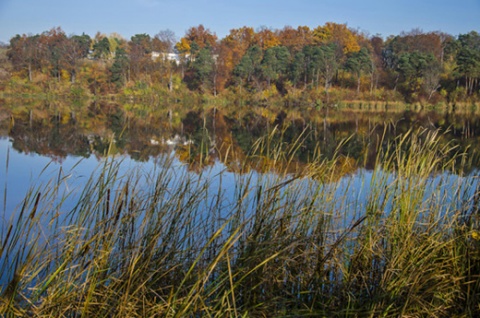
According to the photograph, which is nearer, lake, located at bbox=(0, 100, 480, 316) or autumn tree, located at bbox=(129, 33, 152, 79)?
lake, located at bbox=(0, 100, 480, 316)

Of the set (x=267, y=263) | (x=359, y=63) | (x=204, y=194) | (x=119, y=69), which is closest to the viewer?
(x=267, y=263)

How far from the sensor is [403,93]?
35.1 metres

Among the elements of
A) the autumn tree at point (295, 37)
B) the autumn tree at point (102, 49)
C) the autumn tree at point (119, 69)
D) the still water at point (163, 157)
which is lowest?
the still water at point (163, 157)

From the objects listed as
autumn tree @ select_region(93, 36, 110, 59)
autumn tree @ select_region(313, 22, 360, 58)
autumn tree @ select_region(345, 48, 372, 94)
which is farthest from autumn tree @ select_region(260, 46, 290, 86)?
autumn tree @ select_region(93, 36, 110, 59)

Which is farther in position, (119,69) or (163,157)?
(119,69)

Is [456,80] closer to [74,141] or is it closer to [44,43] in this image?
[74,141]

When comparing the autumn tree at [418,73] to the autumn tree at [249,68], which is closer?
the autumn tree at [418,73]

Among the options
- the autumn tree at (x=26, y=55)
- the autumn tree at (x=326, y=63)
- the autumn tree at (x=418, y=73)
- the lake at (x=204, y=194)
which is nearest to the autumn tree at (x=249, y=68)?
the autumn tree at (x=326, y=63)

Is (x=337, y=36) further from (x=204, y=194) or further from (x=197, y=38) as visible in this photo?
(x=204, y=194)

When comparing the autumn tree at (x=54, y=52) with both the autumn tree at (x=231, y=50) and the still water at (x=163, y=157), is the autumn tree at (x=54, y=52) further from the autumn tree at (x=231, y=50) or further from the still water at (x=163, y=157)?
the still water at (x=163, y=157)

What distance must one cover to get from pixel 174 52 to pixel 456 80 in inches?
1300

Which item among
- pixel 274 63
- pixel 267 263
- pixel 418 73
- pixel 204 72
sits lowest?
pixel 267 263

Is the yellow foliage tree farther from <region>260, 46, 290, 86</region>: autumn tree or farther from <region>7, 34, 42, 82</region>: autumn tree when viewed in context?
<region>7, 34, 42, 82</region>: autumn tree

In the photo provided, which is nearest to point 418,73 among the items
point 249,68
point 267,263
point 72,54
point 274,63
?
point 274,63
